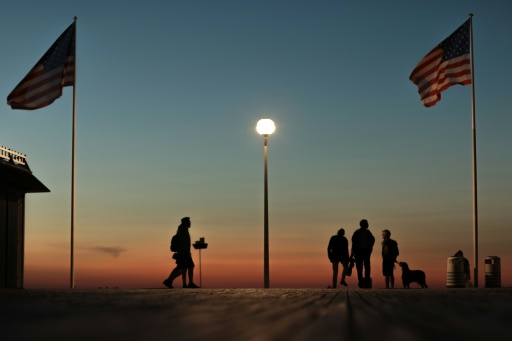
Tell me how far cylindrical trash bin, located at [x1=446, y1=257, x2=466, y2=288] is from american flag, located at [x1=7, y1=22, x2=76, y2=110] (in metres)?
13.8

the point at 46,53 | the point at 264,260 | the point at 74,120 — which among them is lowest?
the point at 264,260

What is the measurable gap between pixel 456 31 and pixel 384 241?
33.6 ft

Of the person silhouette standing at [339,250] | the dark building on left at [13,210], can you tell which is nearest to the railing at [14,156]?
the dark building on left at [13,210]

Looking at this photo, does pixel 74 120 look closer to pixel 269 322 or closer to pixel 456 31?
pixel 456 31

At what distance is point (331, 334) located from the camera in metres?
3.60

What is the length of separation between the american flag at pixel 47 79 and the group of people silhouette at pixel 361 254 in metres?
10.6

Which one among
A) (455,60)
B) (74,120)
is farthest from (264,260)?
(455,60)

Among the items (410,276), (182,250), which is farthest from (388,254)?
(182,250)

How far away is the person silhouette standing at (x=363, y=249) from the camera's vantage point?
24.2m

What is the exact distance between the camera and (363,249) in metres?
24.4

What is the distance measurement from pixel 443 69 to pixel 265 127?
6.88 metres

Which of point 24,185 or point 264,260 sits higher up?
point 24,185

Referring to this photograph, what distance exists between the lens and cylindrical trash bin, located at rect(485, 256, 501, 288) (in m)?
29.3

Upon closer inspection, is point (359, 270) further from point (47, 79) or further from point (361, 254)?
point (47, 79)
